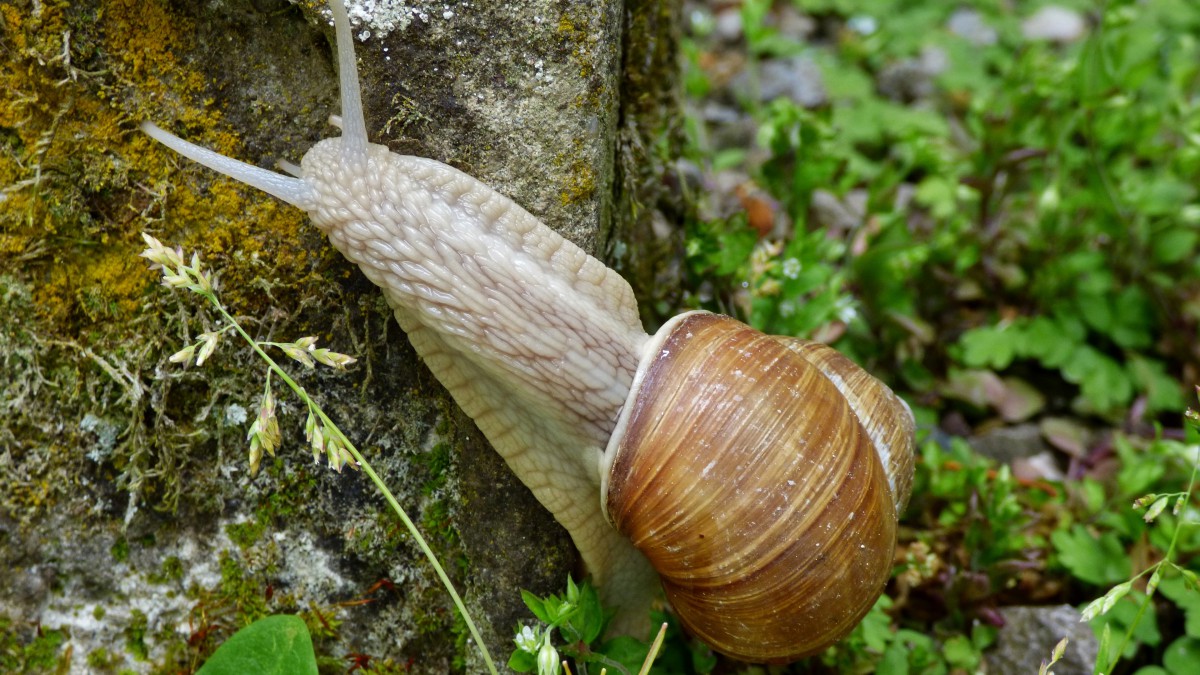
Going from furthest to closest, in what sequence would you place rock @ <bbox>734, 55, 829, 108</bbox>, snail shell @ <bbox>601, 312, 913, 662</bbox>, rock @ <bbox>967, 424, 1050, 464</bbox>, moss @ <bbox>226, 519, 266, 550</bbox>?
rock @ <bbox>734, 55, 829, 108</bbox> → rock @ <bbox>967, 424, 1050, 464</bbox> → moss @ <bbox>226, 519, 266, 550</bbox> → snail shell @ <bbox>601, 312, 913, 662</bbox>

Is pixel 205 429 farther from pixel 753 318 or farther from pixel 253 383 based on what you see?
pixel 753 318

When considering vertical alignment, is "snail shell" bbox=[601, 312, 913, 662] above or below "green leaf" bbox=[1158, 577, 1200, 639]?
above

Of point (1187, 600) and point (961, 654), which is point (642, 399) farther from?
point (1187, 600)

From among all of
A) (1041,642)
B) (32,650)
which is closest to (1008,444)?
(1041,642)

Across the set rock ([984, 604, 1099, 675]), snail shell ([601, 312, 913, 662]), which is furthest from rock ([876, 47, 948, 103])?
snail shell ([601, 312, 913, 662])

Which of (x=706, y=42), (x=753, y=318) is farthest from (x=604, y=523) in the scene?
(x=706, y=42)

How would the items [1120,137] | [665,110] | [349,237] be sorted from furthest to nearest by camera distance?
[1120,137] → [665,110] → [349,237]

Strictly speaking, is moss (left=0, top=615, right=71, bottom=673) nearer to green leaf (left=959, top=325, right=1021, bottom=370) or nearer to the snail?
the snail

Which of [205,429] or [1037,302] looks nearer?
[205,429]
